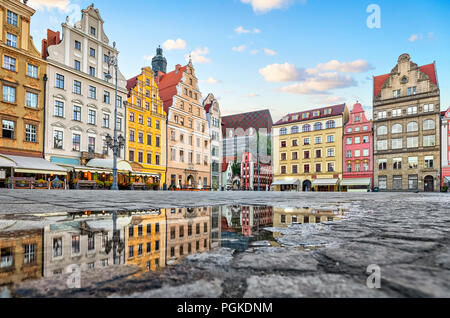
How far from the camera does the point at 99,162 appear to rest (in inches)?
930

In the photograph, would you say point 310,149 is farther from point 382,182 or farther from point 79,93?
point 79,93

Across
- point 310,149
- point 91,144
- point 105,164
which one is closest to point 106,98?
point 91,144

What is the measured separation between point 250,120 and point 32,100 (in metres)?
49.3

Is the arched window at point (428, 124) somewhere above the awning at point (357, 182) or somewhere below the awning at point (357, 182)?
above

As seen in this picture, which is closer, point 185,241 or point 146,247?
point 146,247

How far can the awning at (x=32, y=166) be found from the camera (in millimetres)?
17484

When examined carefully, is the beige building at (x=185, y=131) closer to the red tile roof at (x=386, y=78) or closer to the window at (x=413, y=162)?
the red tile roof at (x=386, y=78)

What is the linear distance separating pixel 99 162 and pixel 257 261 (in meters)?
25.2

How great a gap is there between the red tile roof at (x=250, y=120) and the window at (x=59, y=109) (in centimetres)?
4300

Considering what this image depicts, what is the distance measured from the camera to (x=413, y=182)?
3634 centimetres

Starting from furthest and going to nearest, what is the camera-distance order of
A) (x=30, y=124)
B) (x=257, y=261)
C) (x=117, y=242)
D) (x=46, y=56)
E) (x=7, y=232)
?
1. (x=46, y=56)
2. (x=30, y=124)
3. (x=7, y=232)
4. (x=117, y=242)
5. (x=257, y=261)

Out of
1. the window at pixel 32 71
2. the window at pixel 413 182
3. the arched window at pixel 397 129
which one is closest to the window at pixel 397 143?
the arched window at pixel 397 129

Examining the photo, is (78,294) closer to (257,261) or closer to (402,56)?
(257,261)
